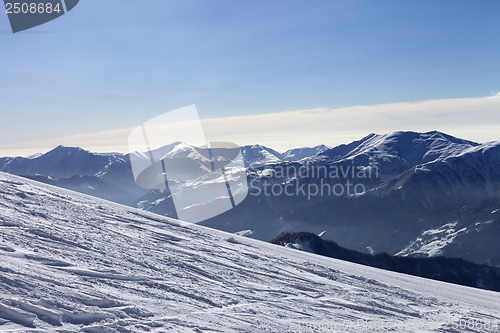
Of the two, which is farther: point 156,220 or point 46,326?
point 156,220

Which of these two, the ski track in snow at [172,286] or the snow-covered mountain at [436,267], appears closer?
the ski track in snow at [172,286]

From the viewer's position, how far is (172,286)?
15.2m

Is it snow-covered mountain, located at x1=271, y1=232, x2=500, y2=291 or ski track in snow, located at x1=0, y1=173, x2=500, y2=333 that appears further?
snow-covered mountain, located at x1=271, y1=232, x2=500, y2=291

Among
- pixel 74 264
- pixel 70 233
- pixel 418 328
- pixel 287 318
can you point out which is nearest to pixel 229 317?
pixel 287 318

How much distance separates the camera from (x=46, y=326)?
1012 cm

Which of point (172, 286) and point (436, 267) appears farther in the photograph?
point (436, 267)

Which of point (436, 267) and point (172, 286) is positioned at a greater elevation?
point (172, 286)

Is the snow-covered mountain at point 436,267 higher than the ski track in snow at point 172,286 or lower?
lower

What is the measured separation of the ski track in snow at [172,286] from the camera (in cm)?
1166

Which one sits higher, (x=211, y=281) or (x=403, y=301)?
(x=211, y=281)

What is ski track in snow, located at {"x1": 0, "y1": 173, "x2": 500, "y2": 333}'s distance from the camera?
1166cm

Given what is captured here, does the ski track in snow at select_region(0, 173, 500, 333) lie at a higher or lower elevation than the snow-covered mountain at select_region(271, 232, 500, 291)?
higher

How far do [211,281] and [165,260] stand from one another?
2.57 metres

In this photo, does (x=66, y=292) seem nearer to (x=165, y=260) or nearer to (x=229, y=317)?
(x=229, y=317)
